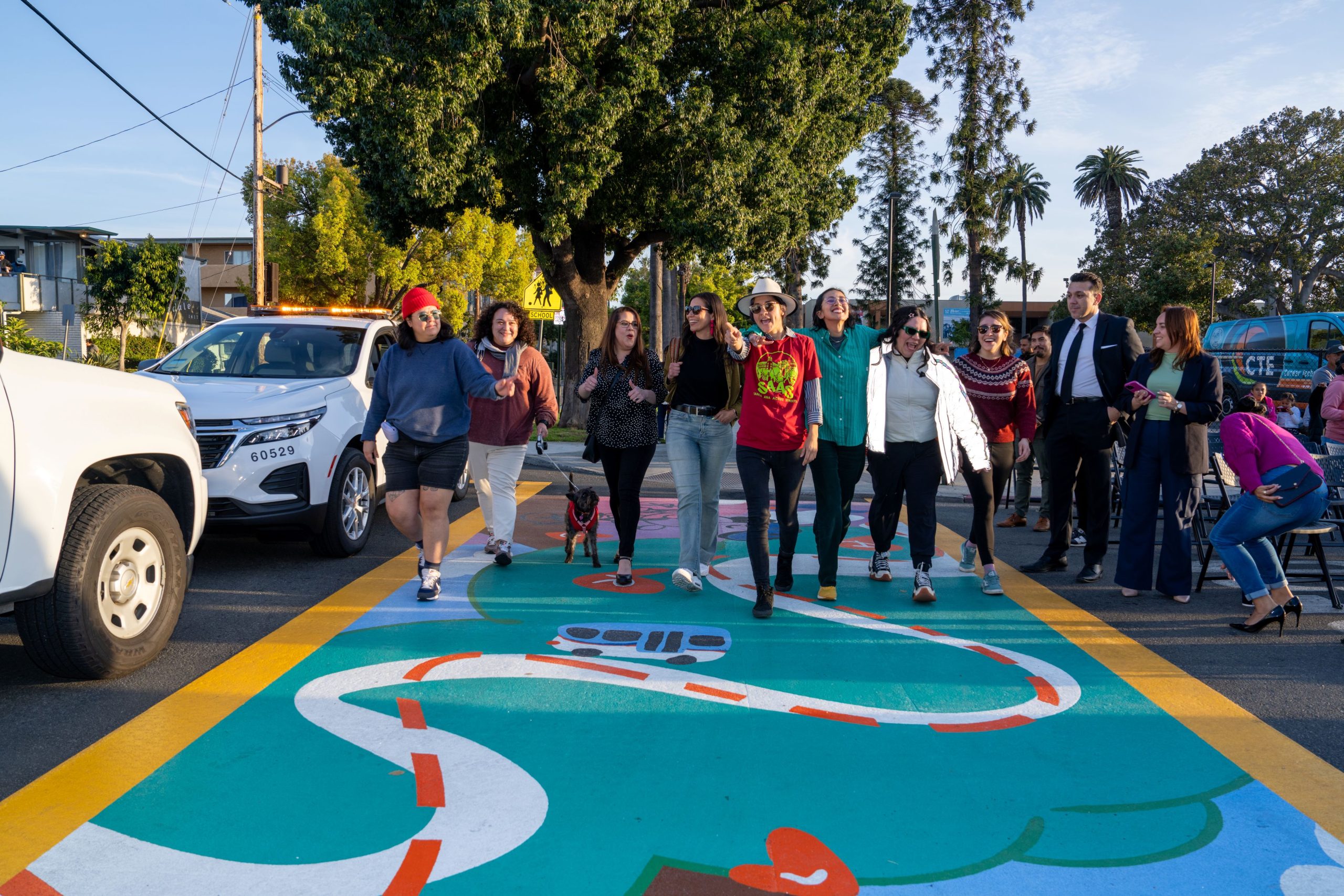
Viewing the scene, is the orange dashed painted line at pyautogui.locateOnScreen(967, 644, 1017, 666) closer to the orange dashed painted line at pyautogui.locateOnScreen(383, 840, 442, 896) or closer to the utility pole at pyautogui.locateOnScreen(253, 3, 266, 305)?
the orange dashed painted line at pyautogui.locateOnScreen(383, 840, 442, 896)

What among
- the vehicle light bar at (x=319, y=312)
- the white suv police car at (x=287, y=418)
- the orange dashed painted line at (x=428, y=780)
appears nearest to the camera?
the orange dashed painted line at (x=428, y=780)

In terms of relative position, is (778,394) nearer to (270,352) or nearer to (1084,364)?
(1084,364)

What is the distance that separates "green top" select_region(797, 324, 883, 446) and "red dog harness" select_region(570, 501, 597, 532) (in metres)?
1.93

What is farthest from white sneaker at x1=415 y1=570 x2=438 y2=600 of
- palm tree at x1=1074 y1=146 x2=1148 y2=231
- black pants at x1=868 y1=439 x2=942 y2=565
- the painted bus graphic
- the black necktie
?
palm tree at x1=1074 y1=146 x2=1148 y2=231

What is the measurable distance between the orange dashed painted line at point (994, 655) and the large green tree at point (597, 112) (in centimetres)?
1186

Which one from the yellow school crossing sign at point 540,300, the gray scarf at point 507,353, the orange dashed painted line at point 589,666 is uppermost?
the yellow school crossing sign at point 540,300

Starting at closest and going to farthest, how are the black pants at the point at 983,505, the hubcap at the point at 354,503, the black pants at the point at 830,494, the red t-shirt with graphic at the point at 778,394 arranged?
the red t-shirt with graphic at the point at 778,394
the black pants at the point at 830,494
the black pants at the point at 983,505
the hubcap at the point at 354,503

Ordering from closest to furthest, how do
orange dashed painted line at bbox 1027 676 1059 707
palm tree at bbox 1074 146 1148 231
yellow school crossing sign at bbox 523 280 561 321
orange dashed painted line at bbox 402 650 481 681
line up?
orange dashed painted line at bbox 1027 676 1059 707 → orange dashed painted line at bbox 402 650 481 681 → yellow school crossing sign at bbox 523 280 561 321 → palm tree at bbox 1074 146 1148 231

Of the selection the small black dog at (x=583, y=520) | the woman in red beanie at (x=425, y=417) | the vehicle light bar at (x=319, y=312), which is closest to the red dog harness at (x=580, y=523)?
the small black dog at (x=583, y=520)

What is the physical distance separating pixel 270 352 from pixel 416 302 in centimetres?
263

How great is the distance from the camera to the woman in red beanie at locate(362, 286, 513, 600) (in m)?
5.83

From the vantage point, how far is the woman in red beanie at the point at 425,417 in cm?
583

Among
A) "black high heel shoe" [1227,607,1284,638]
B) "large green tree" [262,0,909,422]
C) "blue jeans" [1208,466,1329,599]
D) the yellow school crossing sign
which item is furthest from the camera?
the yellow school crossing sign

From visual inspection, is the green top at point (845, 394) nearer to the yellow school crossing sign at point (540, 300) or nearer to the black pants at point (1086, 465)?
the black pants at point (1086, 465)
